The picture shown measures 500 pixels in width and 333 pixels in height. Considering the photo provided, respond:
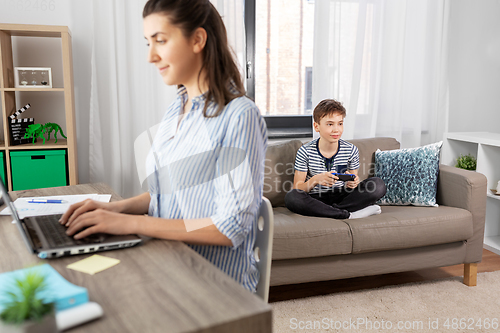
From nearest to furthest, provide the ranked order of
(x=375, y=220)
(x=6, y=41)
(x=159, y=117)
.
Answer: (x=375, y=220) < (x=6, y=41) < (x=159, y=117)

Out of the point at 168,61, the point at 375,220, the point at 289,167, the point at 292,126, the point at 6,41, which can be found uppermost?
the point at 6,41

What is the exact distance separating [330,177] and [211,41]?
1.44 metres

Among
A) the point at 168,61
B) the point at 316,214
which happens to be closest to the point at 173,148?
the point at 168,61

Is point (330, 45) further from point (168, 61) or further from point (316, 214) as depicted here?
point (168, 61)

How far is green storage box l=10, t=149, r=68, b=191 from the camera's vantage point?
239 cm

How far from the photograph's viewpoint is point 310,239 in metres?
2.05

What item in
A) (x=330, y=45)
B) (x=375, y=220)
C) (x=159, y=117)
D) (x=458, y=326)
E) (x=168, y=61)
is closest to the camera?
(x=168, y=61)

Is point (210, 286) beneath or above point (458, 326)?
above

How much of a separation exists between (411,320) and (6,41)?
2.52m

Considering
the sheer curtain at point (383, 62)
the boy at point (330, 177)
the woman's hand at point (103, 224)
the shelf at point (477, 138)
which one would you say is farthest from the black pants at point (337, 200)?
the woman's hand at point (103, 224)

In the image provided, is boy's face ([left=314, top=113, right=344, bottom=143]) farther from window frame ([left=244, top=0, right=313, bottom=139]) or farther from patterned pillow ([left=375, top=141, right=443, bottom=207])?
window frame ([left=244, top=0, right=313, bottom=139])

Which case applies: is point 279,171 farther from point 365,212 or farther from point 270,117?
point 270,117

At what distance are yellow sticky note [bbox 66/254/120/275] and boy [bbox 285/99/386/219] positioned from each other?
1.50m

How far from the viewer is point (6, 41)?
241 cm
